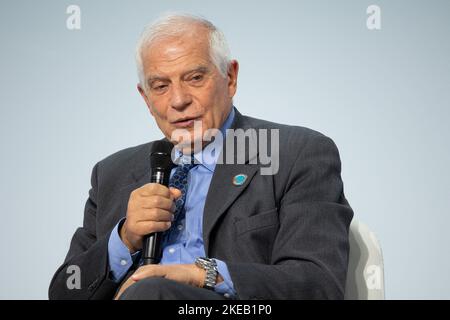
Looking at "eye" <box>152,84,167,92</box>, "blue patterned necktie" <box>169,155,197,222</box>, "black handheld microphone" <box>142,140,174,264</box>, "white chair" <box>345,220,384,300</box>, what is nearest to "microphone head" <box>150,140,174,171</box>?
"black handheld microphone" <box>142,140,174,264</box>

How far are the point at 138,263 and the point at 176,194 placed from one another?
34 cm

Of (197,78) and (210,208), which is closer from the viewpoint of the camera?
(210,208)

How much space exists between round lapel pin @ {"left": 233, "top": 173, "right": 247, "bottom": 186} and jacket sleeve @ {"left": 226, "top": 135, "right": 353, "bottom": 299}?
147 millimetres

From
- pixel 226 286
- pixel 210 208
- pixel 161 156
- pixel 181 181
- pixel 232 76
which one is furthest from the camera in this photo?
pixel 232 76

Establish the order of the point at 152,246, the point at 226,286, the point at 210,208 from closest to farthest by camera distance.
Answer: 1. the point at 226,286
2. the point at 152,246
3. the point at 210,208

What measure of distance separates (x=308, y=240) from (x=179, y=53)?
0.78 m

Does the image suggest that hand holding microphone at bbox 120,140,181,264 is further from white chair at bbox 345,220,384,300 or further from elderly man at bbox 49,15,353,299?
white chair at bbox 345,220,384,300

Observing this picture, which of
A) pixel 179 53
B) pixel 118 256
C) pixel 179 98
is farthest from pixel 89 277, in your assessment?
pixel 179 53

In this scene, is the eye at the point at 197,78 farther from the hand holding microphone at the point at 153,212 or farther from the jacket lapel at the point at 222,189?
the hand holding microphone at the point at 153,212

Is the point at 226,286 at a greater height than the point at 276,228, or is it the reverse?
the point at 276,228

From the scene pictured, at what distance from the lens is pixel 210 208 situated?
2.12m

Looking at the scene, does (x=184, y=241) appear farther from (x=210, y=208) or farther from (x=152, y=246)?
(x=152, y=246)

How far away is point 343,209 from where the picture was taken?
2.05 meters
